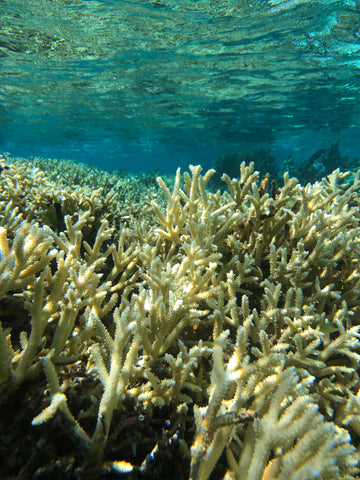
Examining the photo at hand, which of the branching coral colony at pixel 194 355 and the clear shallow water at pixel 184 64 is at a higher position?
the clear shallow water at pixel 184 64

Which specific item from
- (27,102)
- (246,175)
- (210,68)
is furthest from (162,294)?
(27,102)

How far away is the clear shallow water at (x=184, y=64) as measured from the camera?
417 inches

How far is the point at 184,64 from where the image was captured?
1483 cm

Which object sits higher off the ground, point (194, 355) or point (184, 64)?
point (184, 64)

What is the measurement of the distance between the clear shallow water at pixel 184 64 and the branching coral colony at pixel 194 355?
1115 centimetres

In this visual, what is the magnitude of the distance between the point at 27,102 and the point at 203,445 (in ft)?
87.3

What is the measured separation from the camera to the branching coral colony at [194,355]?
1.26 m

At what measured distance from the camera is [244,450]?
4.19ft

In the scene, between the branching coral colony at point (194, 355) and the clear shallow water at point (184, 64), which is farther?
the clear shallow water at point (184, 64)

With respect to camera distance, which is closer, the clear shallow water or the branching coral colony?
the branching coral colony

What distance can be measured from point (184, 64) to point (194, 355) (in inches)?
653

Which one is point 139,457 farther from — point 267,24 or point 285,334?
point 267,24

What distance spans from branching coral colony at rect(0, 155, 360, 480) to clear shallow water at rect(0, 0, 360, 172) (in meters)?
11.2

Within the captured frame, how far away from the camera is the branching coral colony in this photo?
1.26 m
